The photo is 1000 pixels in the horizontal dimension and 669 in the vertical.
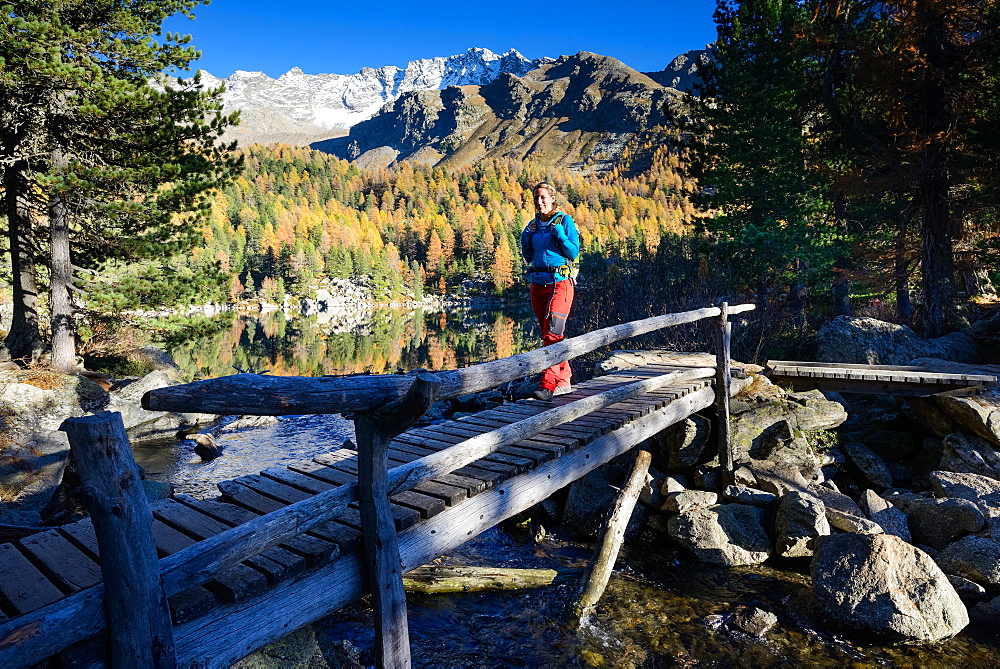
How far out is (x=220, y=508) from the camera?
3.82 meters

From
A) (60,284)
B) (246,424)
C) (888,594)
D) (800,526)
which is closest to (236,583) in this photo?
(888,594)

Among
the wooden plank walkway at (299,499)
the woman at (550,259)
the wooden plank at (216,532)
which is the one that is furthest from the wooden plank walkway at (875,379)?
the wooden plank at (216,532)

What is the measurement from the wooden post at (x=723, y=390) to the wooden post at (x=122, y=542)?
274 inches

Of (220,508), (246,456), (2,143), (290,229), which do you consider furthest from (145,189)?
(290,229)

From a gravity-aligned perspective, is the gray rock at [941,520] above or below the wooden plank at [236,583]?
below

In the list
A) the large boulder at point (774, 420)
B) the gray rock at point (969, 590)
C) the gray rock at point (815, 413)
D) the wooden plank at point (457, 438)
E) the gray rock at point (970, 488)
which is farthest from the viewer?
the gray rock at point (815, 413)

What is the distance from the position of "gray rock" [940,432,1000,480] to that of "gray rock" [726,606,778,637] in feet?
13.9

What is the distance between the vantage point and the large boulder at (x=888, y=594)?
4.80 meters

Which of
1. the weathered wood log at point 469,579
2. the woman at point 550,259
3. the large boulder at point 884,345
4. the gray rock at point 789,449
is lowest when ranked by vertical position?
the weathered wood log at point 469,579

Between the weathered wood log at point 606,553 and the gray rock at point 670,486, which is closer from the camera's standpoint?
the weathered wood log at point 606,553

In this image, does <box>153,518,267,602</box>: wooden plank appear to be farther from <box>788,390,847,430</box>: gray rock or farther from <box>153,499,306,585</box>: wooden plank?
<box>788,390,847,430</box>: gray rock

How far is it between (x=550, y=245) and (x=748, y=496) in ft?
13.0

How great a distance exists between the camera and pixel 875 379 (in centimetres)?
854

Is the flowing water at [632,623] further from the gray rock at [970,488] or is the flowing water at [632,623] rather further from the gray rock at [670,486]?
the gray rock at [970,488]
